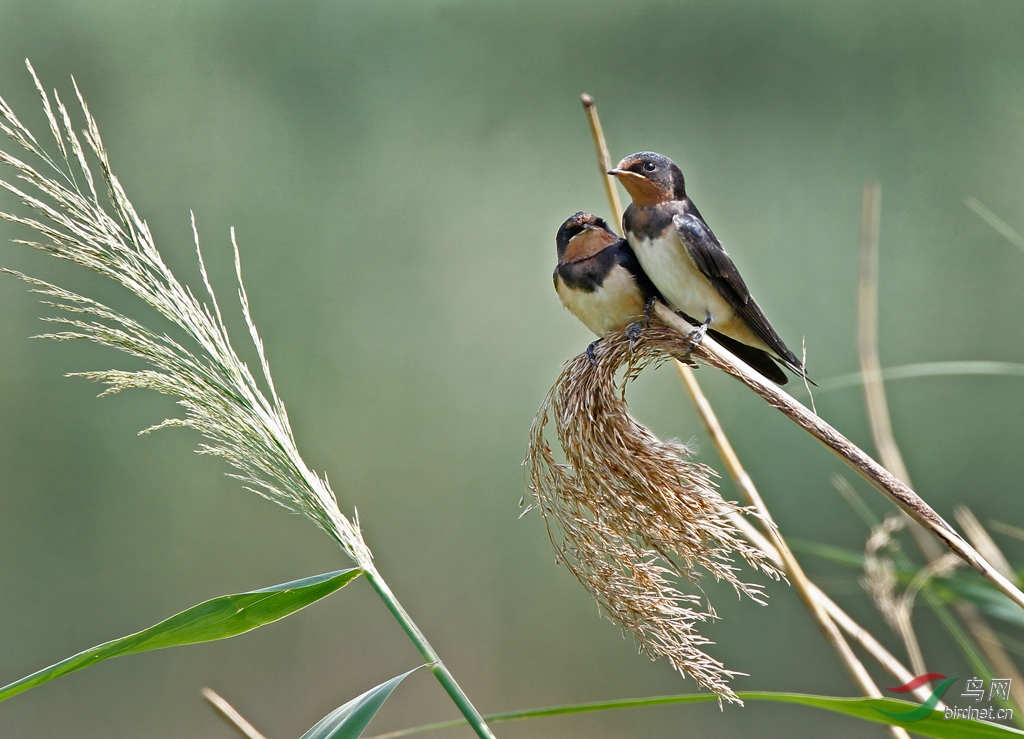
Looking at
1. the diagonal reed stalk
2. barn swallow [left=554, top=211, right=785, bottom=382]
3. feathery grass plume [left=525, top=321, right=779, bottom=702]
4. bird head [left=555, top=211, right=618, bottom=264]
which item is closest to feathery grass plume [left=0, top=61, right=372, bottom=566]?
the diagonal reed stalk

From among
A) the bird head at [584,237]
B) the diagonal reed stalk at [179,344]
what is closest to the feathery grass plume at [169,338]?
the diagonal reed stalk at [179,344]

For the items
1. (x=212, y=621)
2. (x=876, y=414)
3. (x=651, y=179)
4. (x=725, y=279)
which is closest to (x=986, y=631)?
(x=876, y=414)

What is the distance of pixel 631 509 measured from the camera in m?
0.65

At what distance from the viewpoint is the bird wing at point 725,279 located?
87cm

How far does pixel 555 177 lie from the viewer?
3686mm

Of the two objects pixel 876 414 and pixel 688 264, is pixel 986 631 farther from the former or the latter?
pixel 688 264

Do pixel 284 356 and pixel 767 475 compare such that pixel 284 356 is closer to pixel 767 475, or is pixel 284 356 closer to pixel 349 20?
pixel 349 20

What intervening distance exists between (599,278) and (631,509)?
1.15 feet

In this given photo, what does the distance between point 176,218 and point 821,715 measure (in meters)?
3.26

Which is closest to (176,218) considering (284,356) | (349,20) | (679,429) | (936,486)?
(284,356)

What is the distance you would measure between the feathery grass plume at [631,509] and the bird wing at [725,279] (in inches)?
7.5

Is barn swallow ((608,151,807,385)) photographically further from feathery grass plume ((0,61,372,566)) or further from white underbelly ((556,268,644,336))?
feathery grass plume ((0,61,372,566))

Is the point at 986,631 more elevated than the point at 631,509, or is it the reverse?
the point at 631,509

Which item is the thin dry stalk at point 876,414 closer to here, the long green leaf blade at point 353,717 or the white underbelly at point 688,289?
the white underbelly at point 688,289
